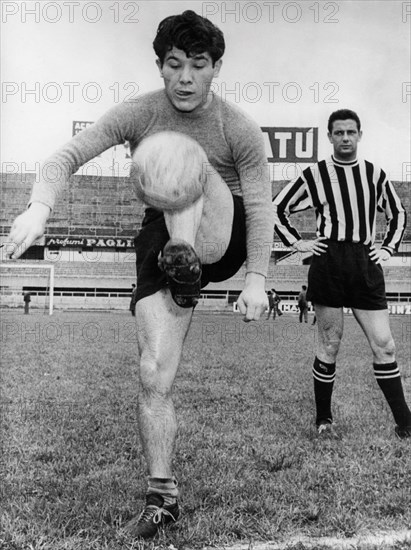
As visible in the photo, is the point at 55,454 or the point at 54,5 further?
the point at 54,5

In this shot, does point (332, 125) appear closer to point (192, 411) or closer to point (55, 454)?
point (192, 411)

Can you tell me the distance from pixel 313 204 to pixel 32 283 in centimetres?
3254

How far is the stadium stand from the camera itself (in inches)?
1364

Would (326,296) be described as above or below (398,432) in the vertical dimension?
above

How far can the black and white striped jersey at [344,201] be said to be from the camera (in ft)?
12.3

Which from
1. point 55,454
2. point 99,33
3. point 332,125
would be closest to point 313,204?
point 332,125

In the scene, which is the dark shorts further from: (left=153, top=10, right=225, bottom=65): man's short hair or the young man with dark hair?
(left=153, top=10, right=225, bottom=65): man's short hair

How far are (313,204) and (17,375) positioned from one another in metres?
3.29

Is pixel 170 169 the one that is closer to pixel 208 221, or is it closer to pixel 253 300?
pixel 208 221

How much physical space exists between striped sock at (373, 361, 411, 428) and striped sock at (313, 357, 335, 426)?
0.29 meters

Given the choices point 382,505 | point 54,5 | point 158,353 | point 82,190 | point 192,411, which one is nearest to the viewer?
point 158,353

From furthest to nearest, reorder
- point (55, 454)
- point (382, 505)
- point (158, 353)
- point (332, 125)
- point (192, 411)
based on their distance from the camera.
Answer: point (192, 411) < point (332, 125) < point (55, 454) < point (382, 505) < point (158, 353)

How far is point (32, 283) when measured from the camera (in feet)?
114

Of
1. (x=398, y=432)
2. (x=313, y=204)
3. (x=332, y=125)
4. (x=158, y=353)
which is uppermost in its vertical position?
(x=332, y=125)
